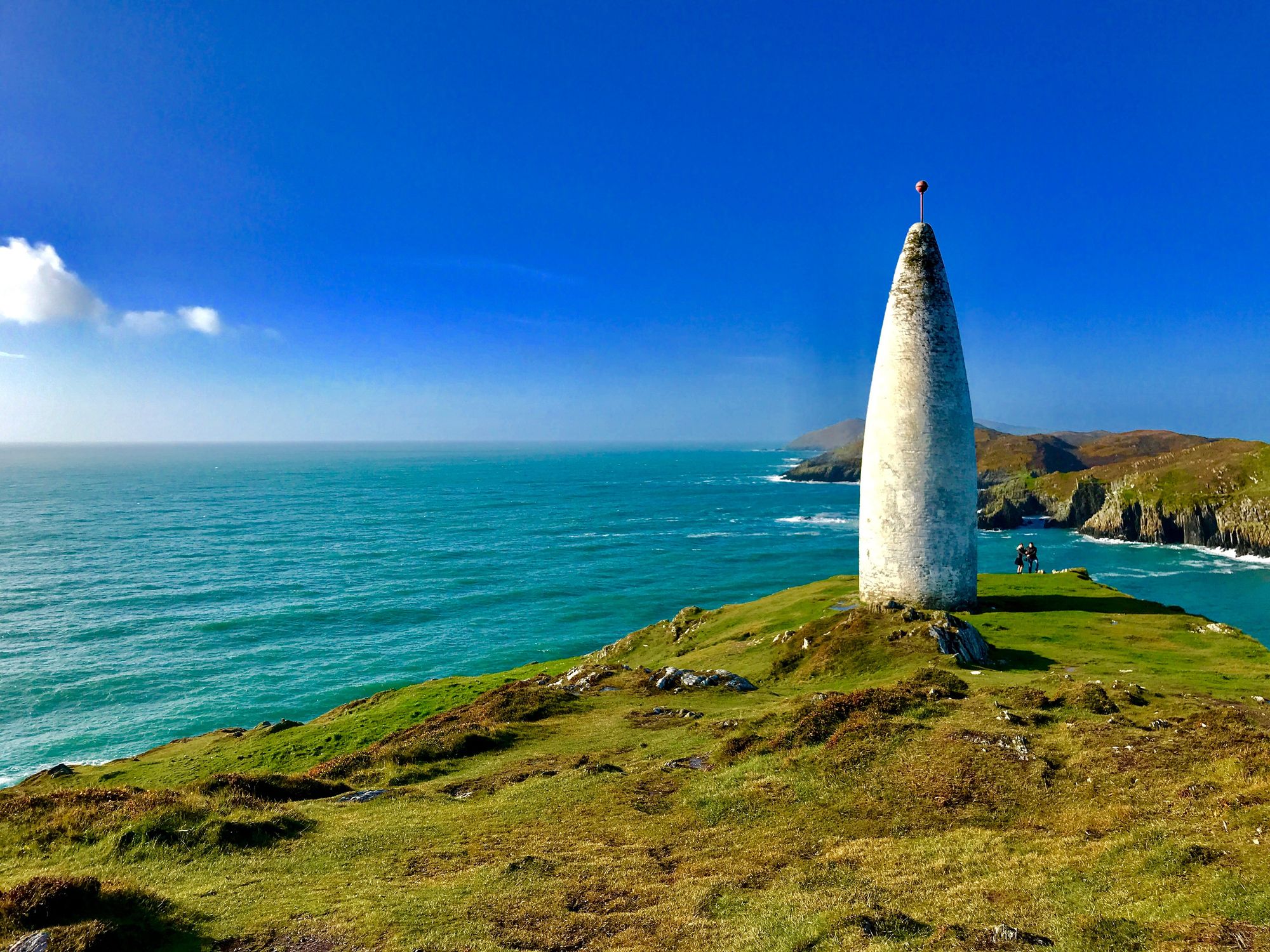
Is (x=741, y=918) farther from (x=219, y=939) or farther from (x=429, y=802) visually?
(x=429, y=802)

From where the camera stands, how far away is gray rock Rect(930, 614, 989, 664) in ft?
67.3

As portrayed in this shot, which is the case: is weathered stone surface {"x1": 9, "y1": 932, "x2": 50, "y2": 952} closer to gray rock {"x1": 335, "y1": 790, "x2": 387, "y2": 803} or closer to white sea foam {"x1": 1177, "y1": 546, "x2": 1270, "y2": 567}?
gray rock {"x1": 335, "y1": 790, "x2": 387, "y2": 803}

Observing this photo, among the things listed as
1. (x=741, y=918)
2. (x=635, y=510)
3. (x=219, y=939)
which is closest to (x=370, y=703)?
(x=219, y=939)

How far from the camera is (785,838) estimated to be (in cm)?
1068

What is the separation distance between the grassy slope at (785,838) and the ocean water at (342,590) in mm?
28359

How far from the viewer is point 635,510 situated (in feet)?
400

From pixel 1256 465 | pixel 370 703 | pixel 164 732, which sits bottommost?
pixel 164 732

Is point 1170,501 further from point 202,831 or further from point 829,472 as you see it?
point 202,831

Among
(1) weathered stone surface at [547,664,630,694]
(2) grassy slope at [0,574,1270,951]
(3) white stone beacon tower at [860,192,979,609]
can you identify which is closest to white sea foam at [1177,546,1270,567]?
(3) white stone beacon tower at [860,192,979,609]

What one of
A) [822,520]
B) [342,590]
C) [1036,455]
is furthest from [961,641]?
[1036,455]

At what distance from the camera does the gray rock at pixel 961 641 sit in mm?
20500

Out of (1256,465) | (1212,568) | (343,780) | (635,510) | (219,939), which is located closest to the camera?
(219,939)

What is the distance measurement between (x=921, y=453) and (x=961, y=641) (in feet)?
24.0

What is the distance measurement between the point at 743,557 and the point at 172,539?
2916 inches
